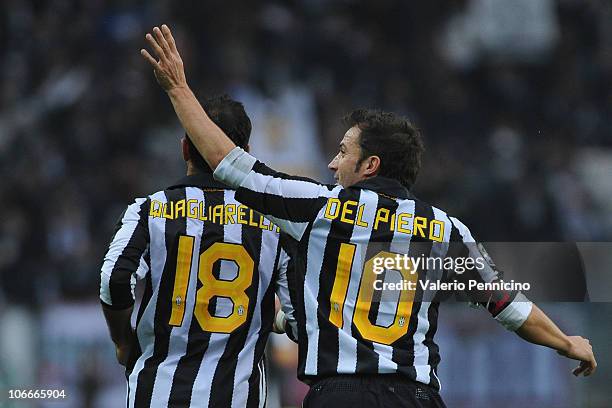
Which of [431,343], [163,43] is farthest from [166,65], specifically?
[431,343]

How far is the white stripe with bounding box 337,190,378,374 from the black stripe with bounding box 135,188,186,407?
2.29 ft

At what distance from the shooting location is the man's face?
3.66 m

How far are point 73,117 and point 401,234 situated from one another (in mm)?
8486

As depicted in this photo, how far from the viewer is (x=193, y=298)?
3.91 m

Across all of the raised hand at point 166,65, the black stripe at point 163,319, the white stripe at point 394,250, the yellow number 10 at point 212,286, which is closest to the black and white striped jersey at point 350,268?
the white stripe at point 394,250

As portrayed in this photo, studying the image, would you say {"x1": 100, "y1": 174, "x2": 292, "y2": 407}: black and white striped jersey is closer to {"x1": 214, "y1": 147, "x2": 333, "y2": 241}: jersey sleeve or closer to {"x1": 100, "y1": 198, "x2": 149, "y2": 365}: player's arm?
{"x1": 100, "y1": 198, "x2": 149, "y2": 365}: player's arm

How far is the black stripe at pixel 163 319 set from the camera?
3.89 metres

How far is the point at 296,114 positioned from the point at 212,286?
8.00 metres

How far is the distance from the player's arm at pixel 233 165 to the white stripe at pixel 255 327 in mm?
515

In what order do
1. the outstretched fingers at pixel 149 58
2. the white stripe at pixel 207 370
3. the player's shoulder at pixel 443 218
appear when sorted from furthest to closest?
the white stripe at pixel 207 370 → the player's shoulder at pixel 443 218 → the outstretched fingers at pixel 149 58

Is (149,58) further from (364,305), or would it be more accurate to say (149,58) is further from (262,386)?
(262,386)

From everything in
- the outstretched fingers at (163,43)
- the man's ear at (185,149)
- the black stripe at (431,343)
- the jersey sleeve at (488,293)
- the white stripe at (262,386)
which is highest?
the outstretched fingers at (163,43)

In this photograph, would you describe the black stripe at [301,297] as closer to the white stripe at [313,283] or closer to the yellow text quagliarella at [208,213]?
the white stripe at [313,283]

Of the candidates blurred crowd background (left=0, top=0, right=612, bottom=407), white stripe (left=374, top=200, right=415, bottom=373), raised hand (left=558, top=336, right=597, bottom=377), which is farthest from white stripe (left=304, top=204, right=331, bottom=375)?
blurred crowd background (left=0, top=0, right=612, bottom=407)
